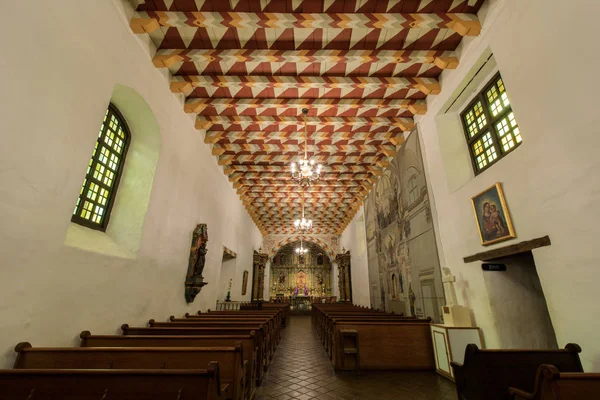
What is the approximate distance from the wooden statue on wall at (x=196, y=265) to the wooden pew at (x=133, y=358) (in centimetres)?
406

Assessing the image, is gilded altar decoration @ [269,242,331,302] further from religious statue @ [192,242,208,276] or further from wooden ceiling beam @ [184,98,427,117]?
wooden ceiling beam @ [184,98,427,117]

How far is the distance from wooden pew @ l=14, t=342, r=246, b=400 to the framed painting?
14.1 ft

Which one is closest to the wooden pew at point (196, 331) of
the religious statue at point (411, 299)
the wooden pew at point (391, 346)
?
the wooden pew at point (391, 346)

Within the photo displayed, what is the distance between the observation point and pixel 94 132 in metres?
3.88

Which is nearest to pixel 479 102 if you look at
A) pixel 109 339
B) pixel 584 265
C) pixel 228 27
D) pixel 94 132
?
pixel 584 265

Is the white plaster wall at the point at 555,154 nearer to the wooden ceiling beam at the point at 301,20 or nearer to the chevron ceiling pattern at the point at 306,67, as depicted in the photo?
the wooden ceiling beam at the point at 301,20

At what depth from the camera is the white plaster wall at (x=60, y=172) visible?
2.75 m

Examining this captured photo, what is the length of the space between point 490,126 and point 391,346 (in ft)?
15.4

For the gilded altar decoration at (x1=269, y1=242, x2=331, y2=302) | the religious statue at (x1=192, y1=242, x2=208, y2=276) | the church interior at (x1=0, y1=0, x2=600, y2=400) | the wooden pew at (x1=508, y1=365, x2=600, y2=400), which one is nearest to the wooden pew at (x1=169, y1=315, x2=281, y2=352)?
the church interior at (x1=0, y1=0, x2=600, y2=400)

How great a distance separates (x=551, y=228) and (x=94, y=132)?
20.9ft

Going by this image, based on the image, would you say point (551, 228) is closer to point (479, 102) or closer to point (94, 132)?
point (479, 102)

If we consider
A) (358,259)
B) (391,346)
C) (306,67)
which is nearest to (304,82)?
(306,67)

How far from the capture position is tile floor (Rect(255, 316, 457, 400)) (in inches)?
152

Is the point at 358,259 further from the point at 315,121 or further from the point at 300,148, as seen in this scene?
the point at 315,121
